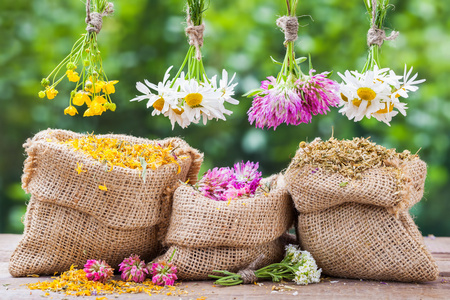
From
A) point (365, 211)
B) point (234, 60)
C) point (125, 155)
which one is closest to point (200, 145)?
point (234, 60)

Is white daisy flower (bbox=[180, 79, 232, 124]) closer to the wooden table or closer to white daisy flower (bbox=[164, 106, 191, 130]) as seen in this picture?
white daisy flower (bbox=[164, 106, 191, 130])

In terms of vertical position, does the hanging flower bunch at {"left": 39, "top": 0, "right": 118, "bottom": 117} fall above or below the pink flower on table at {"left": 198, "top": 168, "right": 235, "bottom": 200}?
above

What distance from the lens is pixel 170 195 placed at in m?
1.54

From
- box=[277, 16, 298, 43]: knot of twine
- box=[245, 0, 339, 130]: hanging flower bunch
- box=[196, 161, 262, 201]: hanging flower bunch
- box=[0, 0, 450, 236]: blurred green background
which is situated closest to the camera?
box=[245, 0, 339, 130]: hanging flower bunch

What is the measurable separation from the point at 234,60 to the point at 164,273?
4.92 ft

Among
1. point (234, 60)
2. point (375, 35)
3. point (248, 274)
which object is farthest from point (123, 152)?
point (234, 60)

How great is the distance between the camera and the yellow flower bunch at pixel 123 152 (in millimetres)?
1512

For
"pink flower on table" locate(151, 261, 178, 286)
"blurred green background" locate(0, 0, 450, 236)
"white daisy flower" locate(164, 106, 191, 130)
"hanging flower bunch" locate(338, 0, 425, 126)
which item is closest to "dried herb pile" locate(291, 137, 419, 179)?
"hanging flower bunch" locate(338, 0, 425, 126)

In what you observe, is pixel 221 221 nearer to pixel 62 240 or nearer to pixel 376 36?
pixel 62 240

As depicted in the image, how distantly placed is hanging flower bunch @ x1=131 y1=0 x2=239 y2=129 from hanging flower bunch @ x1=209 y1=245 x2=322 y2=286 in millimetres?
443

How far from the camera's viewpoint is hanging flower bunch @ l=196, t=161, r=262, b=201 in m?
1.57

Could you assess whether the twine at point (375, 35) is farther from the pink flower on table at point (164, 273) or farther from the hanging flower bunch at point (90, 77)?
the pink flower on table at point (164, 273)

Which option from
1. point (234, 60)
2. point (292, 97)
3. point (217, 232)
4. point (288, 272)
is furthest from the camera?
point (234, 60)

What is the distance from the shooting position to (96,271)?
4.74ft
